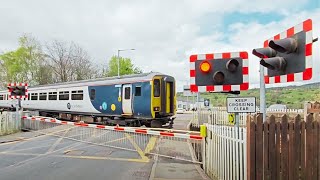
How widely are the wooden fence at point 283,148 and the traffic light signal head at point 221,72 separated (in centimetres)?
100

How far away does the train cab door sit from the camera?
726 inches

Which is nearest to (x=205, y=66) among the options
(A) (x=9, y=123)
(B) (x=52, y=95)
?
(A) (x=9, y=123)

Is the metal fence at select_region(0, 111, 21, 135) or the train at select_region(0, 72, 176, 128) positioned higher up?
the train at select_region(0, 72, 176, 128)

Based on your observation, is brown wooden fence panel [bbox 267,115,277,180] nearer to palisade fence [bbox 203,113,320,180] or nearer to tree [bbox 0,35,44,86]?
palisade fence [bbox 203,113,320,180]

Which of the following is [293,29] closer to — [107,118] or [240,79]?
[240,79]

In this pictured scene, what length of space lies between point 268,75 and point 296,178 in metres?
1.66

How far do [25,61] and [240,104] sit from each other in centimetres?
5216

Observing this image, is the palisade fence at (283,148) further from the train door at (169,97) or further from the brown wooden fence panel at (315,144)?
the train door at (169,97)

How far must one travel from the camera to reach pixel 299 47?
430cm

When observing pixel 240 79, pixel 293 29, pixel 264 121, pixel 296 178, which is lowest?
pixel 296 178

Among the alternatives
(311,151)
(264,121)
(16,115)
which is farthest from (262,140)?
(16,115)

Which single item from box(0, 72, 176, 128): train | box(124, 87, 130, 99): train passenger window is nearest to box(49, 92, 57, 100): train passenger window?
box(0, 72, 176, 128): train

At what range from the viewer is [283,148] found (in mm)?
4977

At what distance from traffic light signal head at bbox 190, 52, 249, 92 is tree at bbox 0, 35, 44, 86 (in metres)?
50.9
